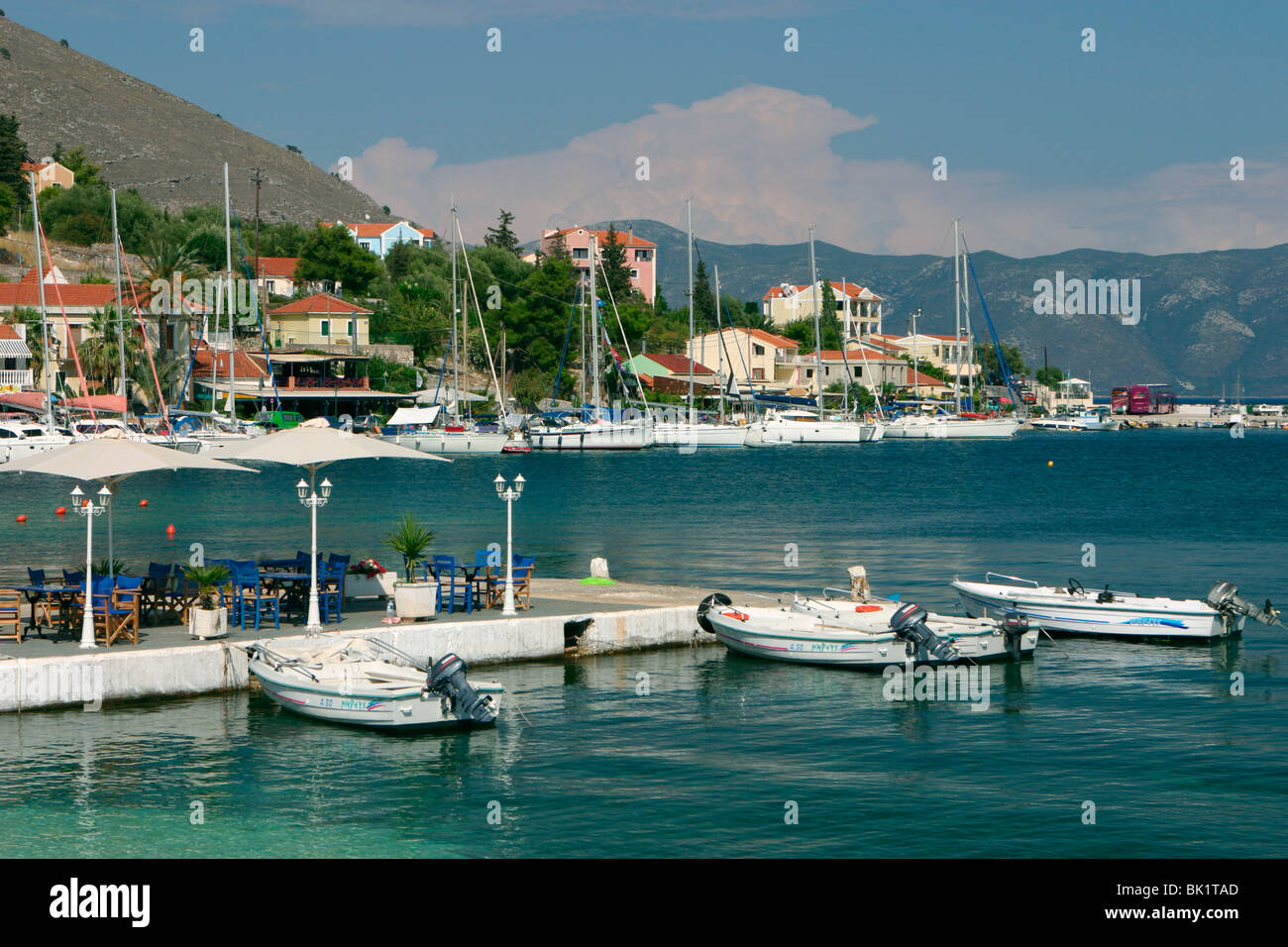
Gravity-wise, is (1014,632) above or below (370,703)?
above

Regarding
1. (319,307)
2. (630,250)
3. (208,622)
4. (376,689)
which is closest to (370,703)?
(376,689)

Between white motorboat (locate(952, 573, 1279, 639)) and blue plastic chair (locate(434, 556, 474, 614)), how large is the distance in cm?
1016

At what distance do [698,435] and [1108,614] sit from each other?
8098 centimetres

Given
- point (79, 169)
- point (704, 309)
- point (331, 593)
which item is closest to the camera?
point (331, 593)

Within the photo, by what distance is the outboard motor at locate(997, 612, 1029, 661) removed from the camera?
78.8 feet

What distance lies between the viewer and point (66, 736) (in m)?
17.8

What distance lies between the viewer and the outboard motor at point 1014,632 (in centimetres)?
2403

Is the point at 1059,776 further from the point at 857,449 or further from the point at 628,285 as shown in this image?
the point at 628,285

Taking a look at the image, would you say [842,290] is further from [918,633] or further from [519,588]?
[918,633]

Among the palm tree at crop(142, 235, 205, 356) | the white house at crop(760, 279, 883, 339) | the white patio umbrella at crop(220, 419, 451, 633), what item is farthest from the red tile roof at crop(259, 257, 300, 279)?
the white patio umbrella at crop(220, 419, 451, 633)

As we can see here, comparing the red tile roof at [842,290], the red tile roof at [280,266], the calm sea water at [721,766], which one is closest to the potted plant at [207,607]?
the calm sea water at [721,766]

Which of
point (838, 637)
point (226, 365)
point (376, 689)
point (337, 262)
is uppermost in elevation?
point (337, 262)

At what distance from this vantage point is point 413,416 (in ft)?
325
